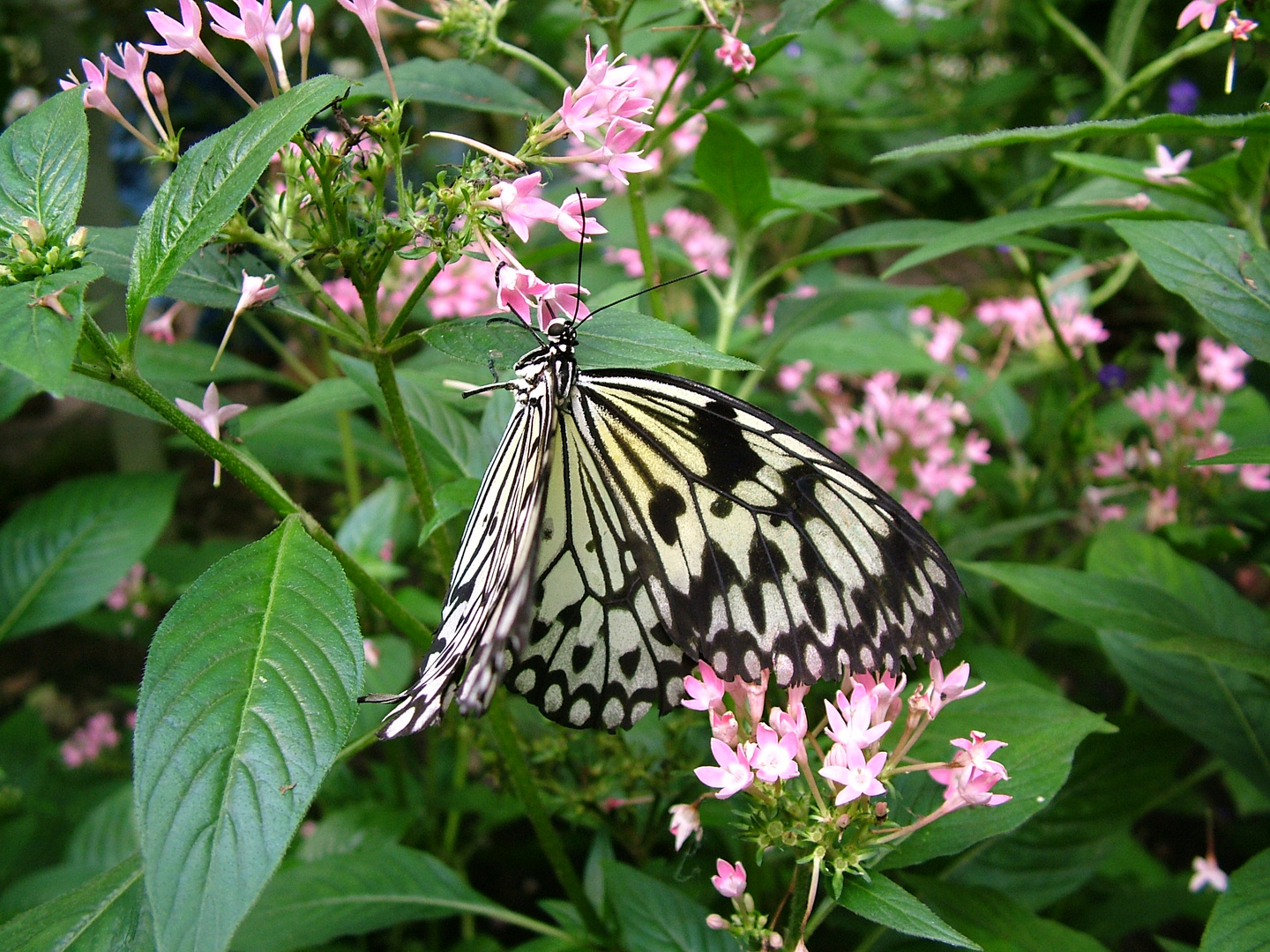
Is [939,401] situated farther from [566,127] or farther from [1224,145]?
[566,127]

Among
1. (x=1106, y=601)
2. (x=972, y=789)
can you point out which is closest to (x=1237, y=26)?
(x=1106, y=601)

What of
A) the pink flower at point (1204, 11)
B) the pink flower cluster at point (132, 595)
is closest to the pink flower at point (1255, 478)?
the pink flower at point (1204, 11)

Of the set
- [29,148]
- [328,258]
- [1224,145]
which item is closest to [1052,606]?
[328,258]

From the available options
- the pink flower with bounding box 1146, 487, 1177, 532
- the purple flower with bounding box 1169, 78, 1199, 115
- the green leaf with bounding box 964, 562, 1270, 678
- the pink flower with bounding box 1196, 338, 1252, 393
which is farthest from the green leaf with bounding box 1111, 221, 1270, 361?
the purple flower with bounding box 1169, 78, 1199, 115

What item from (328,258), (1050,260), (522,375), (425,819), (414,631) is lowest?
(425,819)

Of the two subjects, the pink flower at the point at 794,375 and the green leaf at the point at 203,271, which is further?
the pink flower at the point at 794,375

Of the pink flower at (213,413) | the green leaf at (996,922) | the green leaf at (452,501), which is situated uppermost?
the pink flower at (213,413)

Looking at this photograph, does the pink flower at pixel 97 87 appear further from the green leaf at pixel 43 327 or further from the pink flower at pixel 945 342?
the pink flower at pixel 945 342
